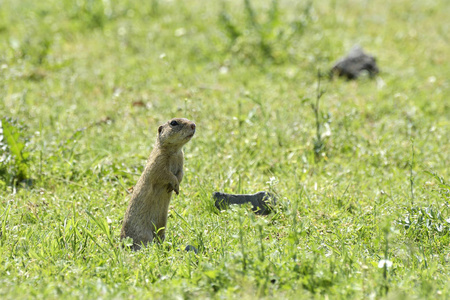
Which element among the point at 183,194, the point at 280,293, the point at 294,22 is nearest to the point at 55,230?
the point at 183,194

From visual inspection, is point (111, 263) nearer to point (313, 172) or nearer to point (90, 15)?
point (313, 172)

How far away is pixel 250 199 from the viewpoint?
4367 millimetres

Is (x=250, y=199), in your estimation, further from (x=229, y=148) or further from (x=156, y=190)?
(x=229, y=148)

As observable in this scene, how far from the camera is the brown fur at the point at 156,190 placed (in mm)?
3756

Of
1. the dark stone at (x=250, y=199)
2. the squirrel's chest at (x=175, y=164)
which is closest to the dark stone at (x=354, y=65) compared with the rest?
the dark stone at (x=250, y=199)

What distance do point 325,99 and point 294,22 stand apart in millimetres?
2357

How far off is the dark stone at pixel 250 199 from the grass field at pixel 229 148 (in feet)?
0.29

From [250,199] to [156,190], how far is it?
929 millimetres

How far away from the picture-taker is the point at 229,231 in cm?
382

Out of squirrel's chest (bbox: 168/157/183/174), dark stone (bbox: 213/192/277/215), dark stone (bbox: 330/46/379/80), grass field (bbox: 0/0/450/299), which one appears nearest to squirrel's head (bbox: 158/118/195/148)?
squirrel's chest (bbox: 168/157/183/174)

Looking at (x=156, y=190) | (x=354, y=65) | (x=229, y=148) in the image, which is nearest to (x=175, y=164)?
(x=156, y=190)

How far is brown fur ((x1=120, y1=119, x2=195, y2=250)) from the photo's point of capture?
376 cm

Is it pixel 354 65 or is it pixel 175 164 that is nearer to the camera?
pixel 175 164

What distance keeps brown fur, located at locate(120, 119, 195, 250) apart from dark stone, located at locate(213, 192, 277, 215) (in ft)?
1.93
